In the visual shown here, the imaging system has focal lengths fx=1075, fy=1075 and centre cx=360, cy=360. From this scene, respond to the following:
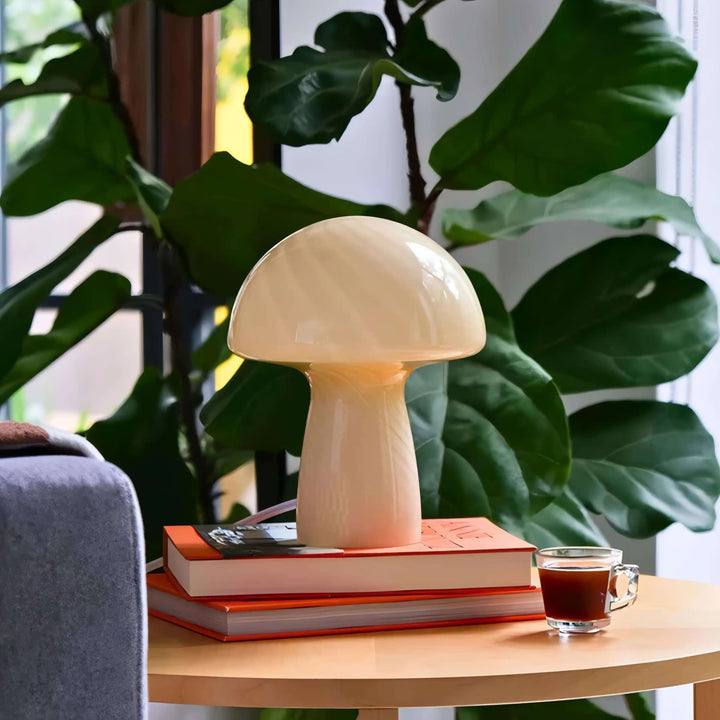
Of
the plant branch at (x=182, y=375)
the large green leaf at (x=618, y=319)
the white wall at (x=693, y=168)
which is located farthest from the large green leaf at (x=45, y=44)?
the white wall at (x=693, y=168)

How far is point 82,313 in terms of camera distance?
4.29 ft

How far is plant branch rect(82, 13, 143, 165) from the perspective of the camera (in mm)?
1349

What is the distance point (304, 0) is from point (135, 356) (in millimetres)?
1031

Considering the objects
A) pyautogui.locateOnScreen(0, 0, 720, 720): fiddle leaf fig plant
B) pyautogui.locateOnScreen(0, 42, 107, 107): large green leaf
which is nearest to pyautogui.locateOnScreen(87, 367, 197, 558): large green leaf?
pyautogui.locateOnScreen(0, 0, 720, 720): fiddle leaf fig plant

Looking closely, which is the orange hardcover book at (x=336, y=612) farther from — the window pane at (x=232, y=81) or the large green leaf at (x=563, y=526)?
the window pane at (x=232, y=81)

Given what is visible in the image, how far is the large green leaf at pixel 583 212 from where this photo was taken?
4.01ft

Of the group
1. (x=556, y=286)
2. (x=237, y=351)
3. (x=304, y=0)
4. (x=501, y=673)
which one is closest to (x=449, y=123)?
(x=304, y=0)

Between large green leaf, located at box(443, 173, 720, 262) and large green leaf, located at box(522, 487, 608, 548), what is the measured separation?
323 mm

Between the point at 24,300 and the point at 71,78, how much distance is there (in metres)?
0.34

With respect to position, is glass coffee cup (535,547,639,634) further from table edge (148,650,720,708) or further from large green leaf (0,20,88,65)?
large green leaf (0,20,88,65)

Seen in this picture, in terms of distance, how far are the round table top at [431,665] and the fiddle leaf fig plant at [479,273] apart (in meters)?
0.20

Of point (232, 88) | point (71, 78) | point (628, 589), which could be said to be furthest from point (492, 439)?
point (232, 88)

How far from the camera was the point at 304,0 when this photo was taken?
5.34ft

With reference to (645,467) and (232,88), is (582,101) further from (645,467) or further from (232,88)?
(232,88)
